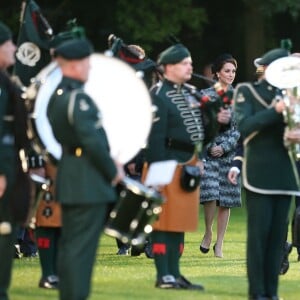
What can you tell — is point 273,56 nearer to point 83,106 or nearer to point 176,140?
point 176,140

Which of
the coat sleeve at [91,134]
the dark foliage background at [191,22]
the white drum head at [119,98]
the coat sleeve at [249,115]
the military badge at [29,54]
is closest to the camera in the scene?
the coat sleeve at [91,134]

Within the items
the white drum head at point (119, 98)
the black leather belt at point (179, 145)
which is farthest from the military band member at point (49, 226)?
the black leather belt at point (179, 145)

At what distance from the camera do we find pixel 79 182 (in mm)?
10469

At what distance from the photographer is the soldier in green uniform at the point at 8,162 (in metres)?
10.9

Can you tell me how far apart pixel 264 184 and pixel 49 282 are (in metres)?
2.06

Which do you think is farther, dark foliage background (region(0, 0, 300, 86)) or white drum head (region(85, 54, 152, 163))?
dark foliage background (region(0, 0, 300, 86))

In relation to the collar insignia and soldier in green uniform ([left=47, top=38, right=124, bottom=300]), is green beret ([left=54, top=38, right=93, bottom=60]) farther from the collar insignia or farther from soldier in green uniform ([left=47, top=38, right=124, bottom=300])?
the collar insignia

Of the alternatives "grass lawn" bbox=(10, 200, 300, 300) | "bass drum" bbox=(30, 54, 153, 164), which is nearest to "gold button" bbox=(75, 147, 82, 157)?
"bass drum" bbox=(30, 54, 153, 164)

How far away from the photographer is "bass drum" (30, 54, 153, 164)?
38.5 ft

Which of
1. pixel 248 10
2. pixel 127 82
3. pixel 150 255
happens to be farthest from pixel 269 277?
pixel 248 10

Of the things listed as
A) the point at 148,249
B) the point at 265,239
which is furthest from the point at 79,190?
the point at 148,249

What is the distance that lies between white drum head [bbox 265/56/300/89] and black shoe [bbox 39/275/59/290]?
245 centimetres

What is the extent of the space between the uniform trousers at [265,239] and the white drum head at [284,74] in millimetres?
864

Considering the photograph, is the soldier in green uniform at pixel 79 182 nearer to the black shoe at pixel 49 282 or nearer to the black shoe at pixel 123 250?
the black shoe at pixel 49 282
